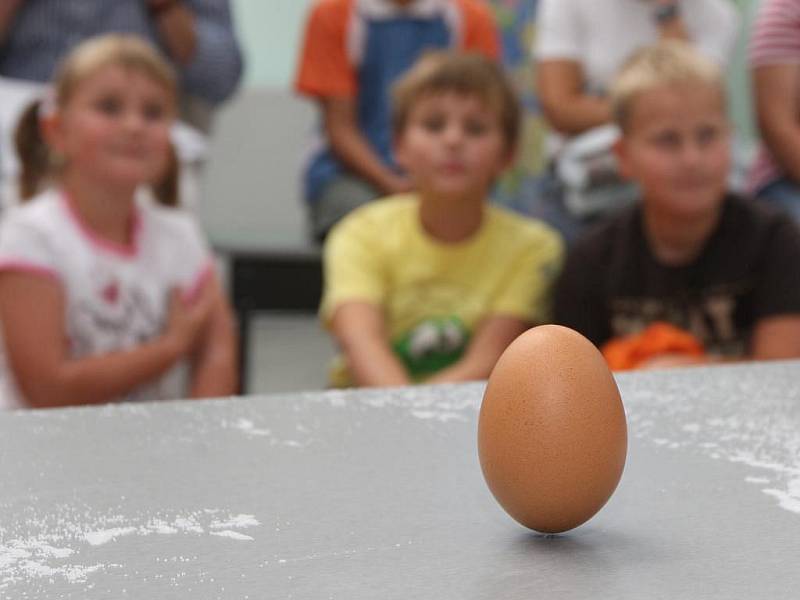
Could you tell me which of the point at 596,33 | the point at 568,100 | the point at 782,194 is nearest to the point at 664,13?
the point at 596,33

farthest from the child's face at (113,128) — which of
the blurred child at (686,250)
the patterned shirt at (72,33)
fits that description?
the blurred child at (686,250)

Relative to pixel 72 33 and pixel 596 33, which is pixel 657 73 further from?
pixel 72 33

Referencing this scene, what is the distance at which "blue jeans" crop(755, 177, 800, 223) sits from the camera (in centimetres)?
190

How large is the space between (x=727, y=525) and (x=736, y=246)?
3.50ft

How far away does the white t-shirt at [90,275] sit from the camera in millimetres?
1480

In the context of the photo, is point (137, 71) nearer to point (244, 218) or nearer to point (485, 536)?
point (485, 536)

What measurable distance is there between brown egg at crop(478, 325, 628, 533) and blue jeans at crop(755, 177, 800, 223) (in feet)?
4.83

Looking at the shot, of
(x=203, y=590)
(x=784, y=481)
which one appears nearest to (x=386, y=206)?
(x=784, y=481)

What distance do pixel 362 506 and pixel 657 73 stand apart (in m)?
1.21

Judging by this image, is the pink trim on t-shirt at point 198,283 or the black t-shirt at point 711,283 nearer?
the black t-shirt at point 711,283

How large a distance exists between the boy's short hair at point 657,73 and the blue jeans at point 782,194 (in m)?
0.33

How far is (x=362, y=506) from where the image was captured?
0.53m

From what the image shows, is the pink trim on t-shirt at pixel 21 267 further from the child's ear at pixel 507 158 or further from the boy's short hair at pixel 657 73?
the boy's short hair at pixel 657 73

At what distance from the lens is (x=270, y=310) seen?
11.7 ft
